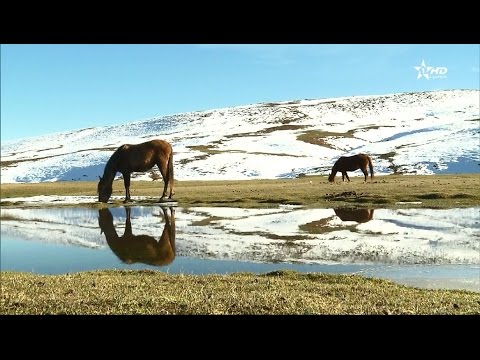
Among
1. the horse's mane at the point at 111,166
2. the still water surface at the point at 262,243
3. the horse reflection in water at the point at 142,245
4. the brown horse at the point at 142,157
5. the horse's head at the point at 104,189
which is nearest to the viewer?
the still water surface at the point at 262,243

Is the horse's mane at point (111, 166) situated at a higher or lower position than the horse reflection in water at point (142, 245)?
higher

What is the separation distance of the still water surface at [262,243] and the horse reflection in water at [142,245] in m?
0.04

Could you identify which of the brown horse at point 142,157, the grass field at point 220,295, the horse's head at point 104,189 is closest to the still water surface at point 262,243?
the grass field at point 220,295

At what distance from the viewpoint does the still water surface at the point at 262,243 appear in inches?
574

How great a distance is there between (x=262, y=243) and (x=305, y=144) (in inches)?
4137

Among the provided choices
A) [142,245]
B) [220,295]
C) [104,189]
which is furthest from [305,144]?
[220,295]

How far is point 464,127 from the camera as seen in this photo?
123688mm

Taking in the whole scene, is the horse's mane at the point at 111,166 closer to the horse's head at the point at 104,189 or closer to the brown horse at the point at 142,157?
the brown horse at the point at 142,157

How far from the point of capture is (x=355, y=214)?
88.5 feet
